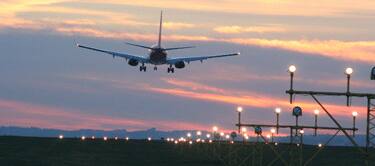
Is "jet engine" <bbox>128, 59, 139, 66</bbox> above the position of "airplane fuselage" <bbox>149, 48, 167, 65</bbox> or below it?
below

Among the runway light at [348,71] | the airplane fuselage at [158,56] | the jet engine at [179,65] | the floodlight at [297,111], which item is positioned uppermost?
the airplane fuselage at [158,56]

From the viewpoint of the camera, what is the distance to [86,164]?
136875 millimetres

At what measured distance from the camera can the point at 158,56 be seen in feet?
643

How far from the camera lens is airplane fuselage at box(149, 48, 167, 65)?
196125 millimetres

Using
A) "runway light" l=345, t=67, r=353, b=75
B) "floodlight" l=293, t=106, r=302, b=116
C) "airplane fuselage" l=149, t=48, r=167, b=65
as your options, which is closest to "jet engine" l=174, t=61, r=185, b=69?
"airplane fuselage" l=149, t=48, r=167, b=65

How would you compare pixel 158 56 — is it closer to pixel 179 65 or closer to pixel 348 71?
pixel 179 65

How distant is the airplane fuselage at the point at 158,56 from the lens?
19612 cm

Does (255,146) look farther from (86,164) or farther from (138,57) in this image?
(138,57)

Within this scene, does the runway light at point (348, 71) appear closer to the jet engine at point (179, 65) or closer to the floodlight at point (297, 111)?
the floodlight at point (297, 111)

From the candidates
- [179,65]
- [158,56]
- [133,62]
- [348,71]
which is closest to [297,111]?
[348,71]

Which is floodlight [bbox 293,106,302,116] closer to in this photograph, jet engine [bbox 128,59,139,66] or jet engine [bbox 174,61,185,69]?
jet engine [bbox 174,61,185,69]

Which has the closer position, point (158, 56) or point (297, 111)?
point (297, 111)

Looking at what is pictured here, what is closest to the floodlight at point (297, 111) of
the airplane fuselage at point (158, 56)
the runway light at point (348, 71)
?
the runway light at point (348, 71)

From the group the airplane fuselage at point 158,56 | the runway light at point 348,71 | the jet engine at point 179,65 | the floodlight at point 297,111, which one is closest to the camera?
the runway light at point 348,71
